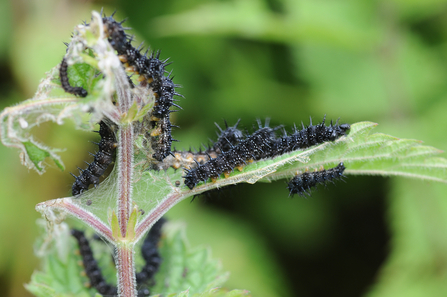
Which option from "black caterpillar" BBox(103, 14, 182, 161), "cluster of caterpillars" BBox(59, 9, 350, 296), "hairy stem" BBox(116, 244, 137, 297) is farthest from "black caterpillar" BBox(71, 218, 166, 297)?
"black caterpillar" BBox(103, 14, 182, 161)

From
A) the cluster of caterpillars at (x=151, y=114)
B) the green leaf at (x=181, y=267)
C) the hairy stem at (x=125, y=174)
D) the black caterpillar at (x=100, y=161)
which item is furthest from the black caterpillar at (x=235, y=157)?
the green leaf at (x=181, y=267)

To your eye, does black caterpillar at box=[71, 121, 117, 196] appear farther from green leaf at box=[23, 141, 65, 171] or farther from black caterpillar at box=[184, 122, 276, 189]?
black caterpillar at box=[184, 122, 276, 189]

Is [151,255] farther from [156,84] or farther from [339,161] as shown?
[339,161]

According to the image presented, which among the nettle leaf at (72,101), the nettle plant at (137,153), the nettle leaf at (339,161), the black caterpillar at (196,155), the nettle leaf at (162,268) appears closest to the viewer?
the nettle leaf at (72,101)

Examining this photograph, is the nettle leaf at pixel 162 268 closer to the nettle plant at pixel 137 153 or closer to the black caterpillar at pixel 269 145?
the nettle plant at pixel 137 153

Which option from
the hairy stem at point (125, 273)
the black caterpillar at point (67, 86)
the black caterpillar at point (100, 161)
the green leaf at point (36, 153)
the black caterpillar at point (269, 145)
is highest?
the black caterpillar at point (269, 145)

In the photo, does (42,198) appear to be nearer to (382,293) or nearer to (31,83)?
(31,83)

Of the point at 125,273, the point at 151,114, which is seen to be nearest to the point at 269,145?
the point at 151,114
